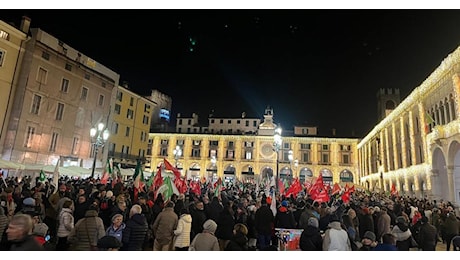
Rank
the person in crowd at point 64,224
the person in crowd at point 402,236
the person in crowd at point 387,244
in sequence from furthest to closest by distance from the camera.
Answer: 1. the person in crowd at point 402,236
2. the person in crowd at point 64,224
3. the person in crowd at point 387,244

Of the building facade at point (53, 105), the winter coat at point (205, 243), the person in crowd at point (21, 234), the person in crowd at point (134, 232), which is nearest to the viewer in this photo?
the person in crowd at point (21, 234)

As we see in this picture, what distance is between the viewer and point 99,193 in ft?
36.8

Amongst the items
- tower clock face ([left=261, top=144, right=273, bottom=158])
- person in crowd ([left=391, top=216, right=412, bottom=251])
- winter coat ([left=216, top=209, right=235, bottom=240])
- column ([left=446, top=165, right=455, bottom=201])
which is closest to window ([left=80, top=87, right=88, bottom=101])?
winter coat ([left=216, top=209, right=235, bottom=240])

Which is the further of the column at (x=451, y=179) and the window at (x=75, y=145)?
the window at (x=75, y=145)

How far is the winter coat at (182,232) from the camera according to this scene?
7637 millimetres

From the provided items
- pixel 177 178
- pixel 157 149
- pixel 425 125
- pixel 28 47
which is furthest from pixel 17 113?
pixel 157 149

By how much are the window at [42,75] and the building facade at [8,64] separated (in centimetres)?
154

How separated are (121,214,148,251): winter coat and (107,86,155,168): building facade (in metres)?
32.5

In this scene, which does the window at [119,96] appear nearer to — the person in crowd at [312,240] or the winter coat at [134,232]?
the winter coat at [134,232]

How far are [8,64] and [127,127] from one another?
1806 centimetres

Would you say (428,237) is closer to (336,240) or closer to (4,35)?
(336,240)

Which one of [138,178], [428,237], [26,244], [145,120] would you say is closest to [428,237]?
[428,237]

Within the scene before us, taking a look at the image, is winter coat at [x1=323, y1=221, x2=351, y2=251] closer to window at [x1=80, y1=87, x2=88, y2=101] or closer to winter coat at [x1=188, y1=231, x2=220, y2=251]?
winter coat at [x1=188, y1=231, x2=220, y2=251]

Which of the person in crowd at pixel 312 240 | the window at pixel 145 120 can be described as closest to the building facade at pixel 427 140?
the person in crowd at pixel 312 240
